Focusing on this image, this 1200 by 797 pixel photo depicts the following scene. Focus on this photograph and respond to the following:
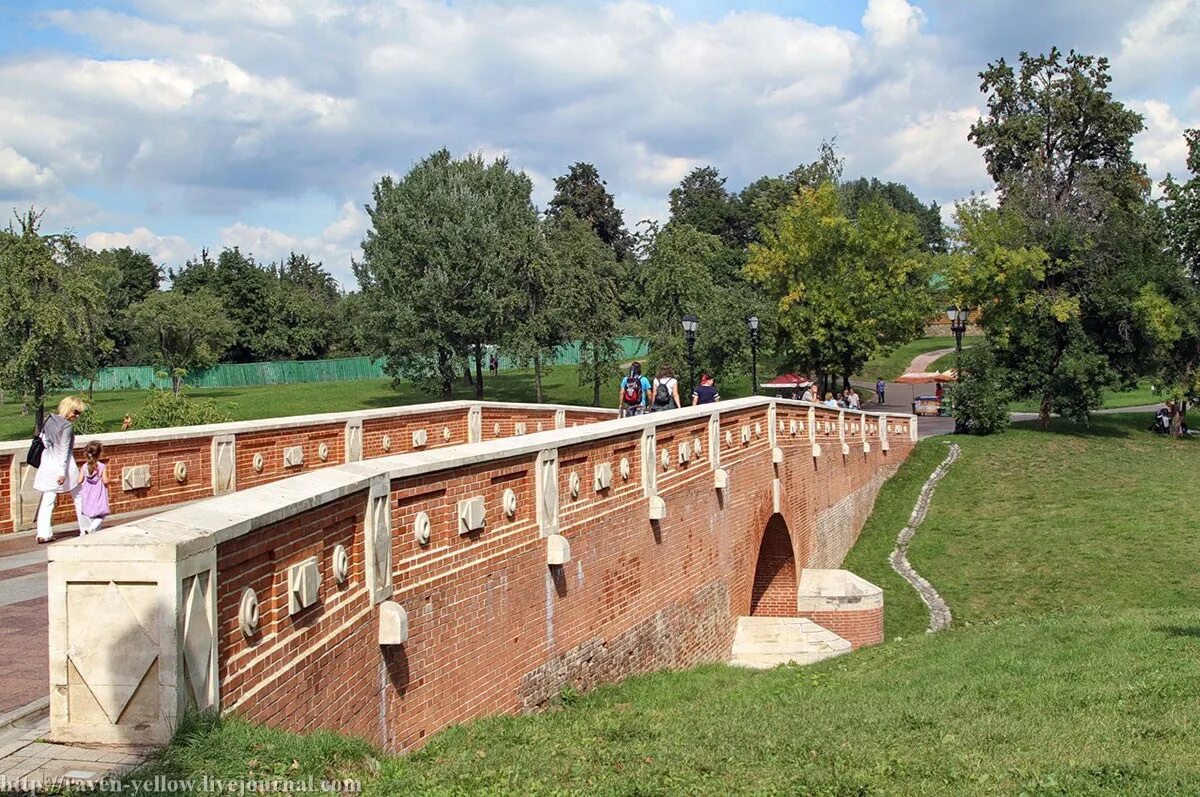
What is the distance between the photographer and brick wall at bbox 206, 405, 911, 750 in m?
5.90

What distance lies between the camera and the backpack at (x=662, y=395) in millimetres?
15883

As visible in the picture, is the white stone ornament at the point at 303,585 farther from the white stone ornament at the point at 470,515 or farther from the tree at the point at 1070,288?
the tree at the point at 1070,288

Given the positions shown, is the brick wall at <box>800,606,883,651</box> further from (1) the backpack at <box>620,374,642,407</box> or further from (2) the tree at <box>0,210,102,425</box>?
(2) the tree at <box>0,210,102,425</box>

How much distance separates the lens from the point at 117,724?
4.79 metres

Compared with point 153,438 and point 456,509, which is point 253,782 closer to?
point 456,509

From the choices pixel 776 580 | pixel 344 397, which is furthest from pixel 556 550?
pixel 344 397

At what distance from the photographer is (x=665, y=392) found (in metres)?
15.9

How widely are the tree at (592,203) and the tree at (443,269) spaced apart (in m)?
53.8

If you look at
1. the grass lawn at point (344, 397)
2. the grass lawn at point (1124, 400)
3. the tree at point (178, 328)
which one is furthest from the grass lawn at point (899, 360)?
the tree at point (178, 328)

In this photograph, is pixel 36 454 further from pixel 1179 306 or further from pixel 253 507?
pixel 1179 306

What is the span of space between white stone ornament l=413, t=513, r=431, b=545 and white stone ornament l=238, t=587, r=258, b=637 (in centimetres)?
224

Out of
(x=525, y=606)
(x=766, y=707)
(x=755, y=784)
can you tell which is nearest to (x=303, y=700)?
(x=755, y=784)

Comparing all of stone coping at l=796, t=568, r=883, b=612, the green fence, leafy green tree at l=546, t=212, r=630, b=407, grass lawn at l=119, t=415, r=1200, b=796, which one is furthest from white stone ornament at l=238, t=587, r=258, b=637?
the green fence

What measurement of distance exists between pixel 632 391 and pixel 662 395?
66 cm
